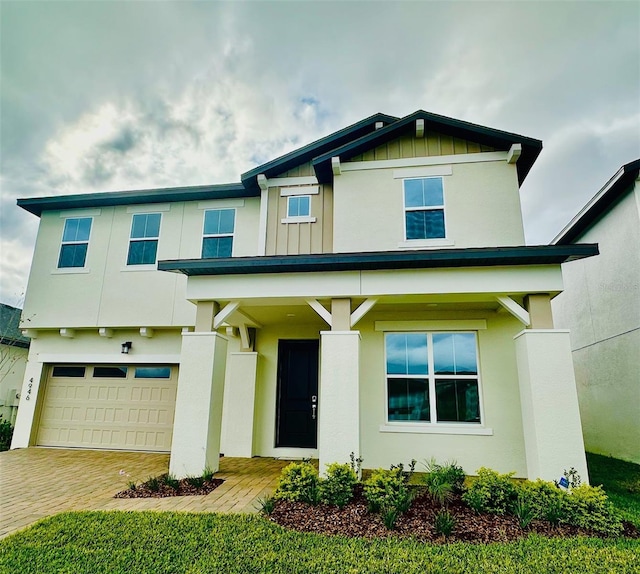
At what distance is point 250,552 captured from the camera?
12.6ft

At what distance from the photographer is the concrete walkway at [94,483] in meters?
5.21

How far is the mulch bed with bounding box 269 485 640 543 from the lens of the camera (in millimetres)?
4352

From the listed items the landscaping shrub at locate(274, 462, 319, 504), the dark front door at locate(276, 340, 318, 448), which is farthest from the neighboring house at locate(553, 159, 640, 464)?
the landscaping shrub at locate(274, 462, 319, 504)

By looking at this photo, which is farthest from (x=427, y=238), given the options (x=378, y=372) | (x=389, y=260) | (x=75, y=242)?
(x=75, y=242)

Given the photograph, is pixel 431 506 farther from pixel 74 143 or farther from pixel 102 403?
pixel 74 143

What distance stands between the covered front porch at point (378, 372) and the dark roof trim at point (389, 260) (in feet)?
0.25

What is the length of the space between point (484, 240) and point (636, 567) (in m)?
5.64

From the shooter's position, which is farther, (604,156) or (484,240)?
(604,156)

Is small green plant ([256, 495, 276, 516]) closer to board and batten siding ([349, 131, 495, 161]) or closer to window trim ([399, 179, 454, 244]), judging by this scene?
window trim ([399, 179, 454, 244])

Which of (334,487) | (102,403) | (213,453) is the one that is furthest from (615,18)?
(102,403)

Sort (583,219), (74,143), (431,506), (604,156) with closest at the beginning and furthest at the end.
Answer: (431,506), (583,219), (74,143), (604,156)

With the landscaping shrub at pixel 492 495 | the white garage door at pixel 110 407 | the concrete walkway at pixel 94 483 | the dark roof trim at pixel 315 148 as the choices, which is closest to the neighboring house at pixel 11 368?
the white garage door at pixel 110 407

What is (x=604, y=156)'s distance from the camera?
14.4 m

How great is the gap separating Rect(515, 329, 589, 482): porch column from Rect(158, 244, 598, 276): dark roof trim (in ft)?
3.85
